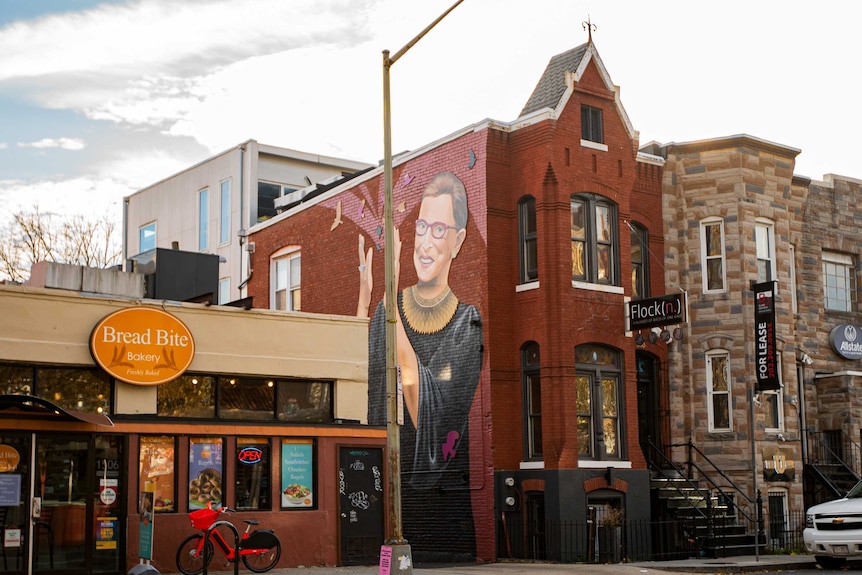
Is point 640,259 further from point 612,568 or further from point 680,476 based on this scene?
point 612,568

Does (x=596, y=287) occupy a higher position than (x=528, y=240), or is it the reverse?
(x=528, y=240)

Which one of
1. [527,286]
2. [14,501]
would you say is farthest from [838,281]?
[14,501]

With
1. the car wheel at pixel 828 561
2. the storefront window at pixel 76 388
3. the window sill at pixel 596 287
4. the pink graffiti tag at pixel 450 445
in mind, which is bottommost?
the car wheel at pixel 828 561

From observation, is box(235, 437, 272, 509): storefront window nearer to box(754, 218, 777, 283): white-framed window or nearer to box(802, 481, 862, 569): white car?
box(802, 481, 862, 569): white car

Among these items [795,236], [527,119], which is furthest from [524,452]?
[795,236]

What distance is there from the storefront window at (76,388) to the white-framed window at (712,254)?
15666 mm

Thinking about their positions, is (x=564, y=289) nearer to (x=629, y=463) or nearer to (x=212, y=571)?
(x=629, y=463)

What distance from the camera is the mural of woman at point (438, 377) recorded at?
85.8 feet

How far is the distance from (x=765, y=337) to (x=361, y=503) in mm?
11058

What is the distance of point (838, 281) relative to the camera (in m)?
32.2

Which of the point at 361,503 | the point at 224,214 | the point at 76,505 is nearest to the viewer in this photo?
the point at 76,505

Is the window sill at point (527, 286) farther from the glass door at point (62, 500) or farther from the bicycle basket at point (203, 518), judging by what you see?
the glass door at point (62, 500)

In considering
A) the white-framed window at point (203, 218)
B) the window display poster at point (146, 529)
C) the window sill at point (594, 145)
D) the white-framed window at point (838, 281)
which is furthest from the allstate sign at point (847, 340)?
the white-framed window at point (203, 218)

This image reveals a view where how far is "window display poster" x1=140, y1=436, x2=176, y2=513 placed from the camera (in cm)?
1992
